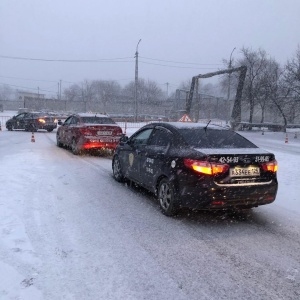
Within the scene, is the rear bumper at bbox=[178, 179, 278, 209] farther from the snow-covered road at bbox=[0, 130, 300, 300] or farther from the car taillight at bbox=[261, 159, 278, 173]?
the snow-covered road at bbox=[0, 130, 300, 300]

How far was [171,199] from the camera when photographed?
5.64 metres

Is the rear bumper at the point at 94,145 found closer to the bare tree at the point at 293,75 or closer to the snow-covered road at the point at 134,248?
the snow-covered road at the point at 134,248

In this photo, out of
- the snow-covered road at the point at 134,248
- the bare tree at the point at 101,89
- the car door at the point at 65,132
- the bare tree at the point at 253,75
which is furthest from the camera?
the bare tree at the point at 101,89

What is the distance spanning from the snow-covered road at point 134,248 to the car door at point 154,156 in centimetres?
52

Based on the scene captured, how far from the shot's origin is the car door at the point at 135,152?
7156mm

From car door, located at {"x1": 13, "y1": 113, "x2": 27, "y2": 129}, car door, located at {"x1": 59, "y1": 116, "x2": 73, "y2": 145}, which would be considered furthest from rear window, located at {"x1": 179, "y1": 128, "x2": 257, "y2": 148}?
car door, located at {"x1": 13, "y1": 113, "x2": 27, "y2": 129}

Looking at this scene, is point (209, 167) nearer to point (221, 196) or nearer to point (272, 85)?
point (221, 196)

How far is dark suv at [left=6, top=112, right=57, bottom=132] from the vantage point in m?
25.7

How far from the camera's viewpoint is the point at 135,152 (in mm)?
7359

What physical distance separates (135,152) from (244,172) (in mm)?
2704

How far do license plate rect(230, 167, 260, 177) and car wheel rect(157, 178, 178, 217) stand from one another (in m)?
1.01

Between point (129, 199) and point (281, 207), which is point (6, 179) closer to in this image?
point (129, 199)

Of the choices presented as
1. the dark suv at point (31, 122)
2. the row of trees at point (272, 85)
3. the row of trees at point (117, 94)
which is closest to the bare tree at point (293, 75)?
the row of trees at point (272, 85)

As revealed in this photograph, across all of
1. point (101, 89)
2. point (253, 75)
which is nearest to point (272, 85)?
point (253, 75)
